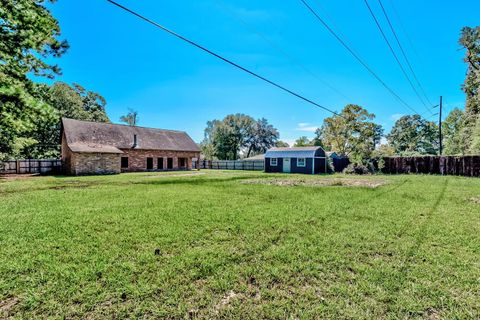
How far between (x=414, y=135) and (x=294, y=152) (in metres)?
35.7

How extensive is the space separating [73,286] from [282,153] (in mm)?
23267

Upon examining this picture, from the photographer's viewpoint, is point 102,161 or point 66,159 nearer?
point 102,161

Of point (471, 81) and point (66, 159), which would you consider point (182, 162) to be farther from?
point (471, 81)

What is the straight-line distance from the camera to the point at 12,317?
2.10 metres

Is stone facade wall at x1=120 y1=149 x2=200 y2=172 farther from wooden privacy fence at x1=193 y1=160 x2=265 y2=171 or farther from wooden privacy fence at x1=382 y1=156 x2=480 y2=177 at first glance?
wooden privacy fence at x1=382 y1=156 x2=480 y2=177

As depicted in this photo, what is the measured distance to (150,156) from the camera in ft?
83.1

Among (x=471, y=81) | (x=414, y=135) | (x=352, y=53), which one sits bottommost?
(x=414, y=135)

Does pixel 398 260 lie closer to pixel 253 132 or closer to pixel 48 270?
pixel 48 270

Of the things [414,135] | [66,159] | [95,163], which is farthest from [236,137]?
[414,135]

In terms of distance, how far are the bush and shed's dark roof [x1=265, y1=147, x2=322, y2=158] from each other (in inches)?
135

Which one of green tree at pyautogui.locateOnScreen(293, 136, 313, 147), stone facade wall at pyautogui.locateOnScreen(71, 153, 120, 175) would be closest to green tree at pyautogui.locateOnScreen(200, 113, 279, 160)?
green tree at pyautogui.locateOnScreen(293, 136, 313, 147)

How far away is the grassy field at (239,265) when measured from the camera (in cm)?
226

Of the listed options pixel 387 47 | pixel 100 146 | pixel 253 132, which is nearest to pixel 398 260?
pixel 387 47

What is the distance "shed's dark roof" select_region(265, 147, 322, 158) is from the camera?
2311 cm
